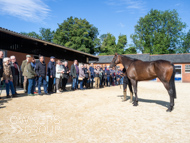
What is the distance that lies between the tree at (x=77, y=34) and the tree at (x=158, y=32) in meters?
14.6

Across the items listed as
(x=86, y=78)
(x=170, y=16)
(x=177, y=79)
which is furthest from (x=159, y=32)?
(x=86, y=78)

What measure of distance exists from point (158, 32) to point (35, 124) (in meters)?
49.5

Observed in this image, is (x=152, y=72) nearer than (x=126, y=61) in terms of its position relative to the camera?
Yes

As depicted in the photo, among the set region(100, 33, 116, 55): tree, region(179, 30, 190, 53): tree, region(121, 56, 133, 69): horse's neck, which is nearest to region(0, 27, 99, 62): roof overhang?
region(121, 56, 133, 69): horse's neck

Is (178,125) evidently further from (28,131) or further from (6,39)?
(6,39)

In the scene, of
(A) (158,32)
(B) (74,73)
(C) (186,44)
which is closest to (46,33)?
(A) (158,32)

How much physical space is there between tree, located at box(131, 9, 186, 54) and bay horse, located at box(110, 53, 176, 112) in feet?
135

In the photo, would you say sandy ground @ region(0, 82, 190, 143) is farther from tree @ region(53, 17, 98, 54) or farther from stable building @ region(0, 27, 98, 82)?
tree @ region(53, 17, 98, 54)

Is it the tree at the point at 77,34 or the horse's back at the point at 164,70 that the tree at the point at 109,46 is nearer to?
the tree at the point at 77,34

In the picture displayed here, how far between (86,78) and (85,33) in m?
32.2

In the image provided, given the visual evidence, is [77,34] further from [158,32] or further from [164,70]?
[164,70]

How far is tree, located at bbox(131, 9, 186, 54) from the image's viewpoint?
4431 cm

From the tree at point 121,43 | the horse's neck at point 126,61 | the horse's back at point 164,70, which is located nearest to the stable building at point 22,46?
the horse's neck at point 126,61

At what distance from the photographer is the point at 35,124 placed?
377cm
